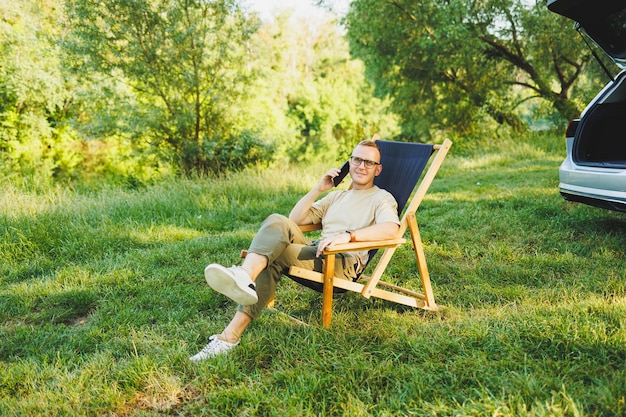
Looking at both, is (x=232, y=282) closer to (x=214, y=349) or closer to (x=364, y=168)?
(x=214, y=349)

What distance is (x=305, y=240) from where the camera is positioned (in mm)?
3195

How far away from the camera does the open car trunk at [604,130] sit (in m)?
4.45

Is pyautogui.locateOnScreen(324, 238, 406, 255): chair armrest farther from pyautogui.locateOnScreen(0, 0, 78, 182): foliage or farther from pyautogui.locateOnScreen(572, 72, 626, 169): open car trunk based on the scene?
pyautogui.locateOnScreen(0, 0, 78, 182): foliage

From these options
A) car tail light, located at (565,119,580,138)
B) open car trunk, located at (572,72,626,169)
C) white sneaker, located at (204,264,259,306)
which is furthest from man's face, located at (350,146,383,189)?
car tail light, located at (565,119,580,138)

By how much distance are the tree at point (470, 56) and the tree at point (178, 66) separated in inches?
232

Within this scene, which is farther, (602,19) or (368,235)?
(602,19)

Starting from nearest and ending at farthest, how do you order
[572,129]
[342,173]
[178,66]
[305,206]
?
[305,206] < [342,173] < [572,129] < [178,66]

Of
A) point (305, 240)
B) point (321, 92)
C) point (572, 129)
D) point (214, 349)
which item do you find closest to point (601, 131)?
point (572, 129)

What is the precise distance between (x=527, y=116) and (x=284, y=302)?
52.1 ft

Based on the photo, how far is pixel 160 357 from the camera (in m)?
2.65

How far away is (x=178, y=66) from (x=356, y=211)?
26.6ft

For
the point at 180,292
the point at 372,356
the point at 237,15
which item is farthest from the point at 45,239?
the point at 237,15

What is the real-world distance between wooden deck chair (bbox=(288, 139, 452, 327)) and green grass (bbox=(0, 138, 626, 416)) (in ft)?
0.54

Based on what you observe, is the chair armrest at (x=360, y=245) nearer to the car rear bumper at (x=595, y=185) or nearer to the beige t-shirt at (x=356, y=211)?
the beige t-shirt at (x=356, y=211)
